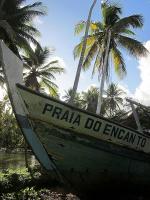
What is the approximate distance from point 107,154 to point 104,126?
850mm

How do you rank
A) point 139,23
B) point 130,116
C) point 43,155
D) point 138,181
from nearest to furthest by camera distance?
point 43,155, point 138,181, point 130,116, point 139,23

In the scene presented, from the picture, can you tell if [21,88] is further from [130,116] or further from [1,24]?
[1,24]

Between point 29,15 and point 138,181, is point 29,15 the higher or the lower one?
the higher one

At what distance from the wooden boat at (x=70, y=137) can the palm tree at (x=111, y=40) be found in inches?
475

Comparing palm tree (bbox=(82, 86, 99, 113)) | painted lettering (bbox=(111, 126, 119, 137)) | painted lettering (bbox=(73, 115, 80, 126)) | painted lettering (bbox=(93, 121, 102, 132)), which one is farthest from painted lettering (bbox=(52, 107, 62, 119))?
palm tree (bbox=(82, 86, 99, 113))

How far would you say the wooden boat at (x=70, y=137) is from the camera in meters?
8.28

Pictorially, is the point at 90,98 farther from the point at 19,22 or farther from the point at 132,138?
the point at 132,138

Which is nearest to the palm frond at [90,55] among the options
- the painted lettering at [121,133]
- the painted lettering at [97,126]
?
the painted lettering at [121,133]

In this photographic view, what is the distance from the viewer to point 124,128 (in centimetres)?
948

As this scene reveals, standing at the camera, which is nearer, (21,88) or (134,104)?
(21,88)

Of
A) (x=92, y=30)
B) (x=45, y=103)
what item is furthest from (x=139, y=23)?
(x=45, y=103)

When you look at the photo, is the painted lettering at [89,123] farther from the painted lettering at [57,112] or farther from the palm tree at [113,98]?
the palm tree at [113,98]

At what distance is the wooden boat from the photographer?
8.28 m

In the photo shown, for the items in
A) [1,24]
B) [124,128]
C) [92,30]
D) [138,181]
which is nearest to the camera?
[124,128]
